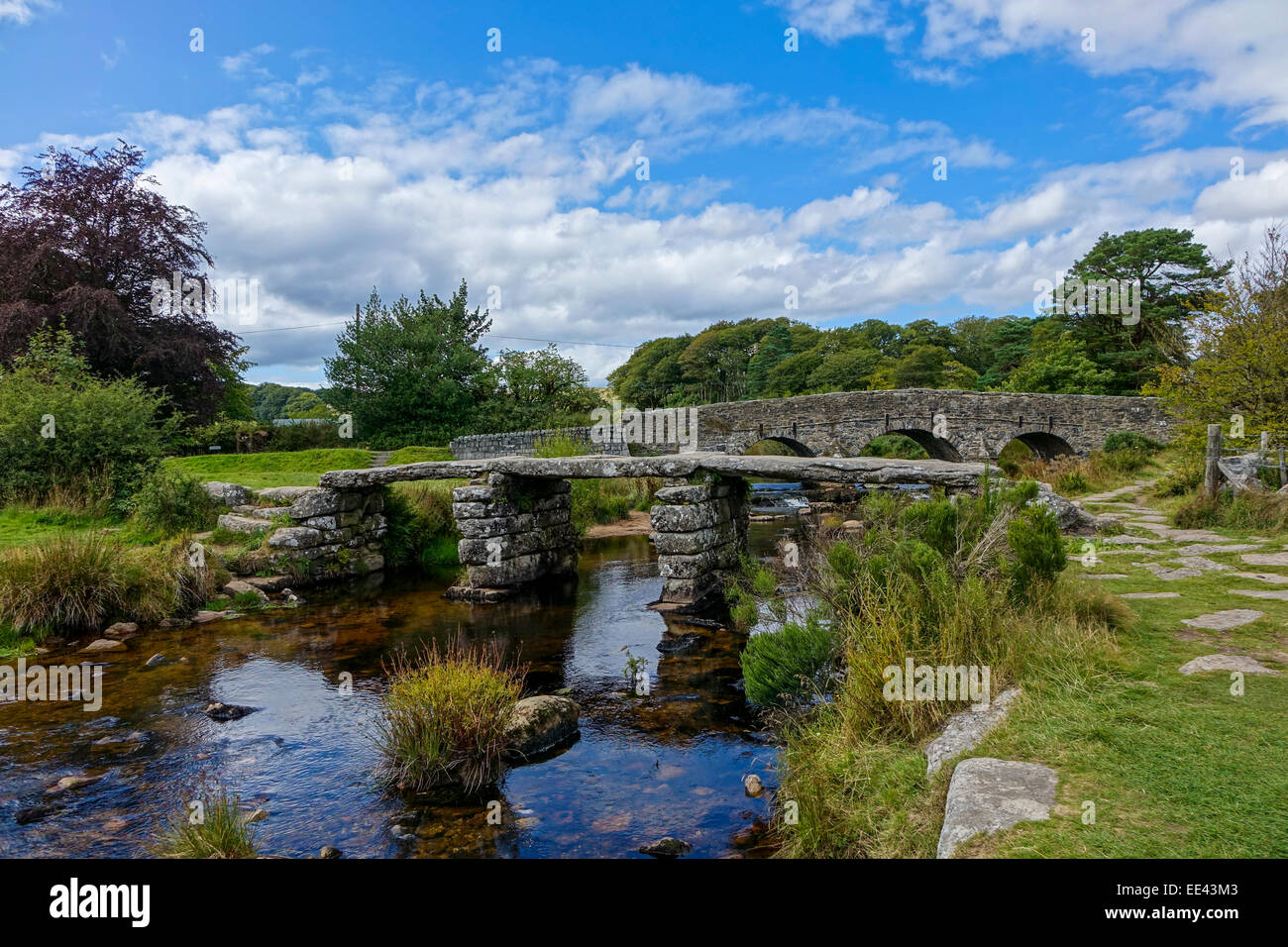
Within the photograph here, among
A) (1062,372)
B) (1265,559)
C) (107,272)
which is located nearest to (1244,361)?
(1265,559)

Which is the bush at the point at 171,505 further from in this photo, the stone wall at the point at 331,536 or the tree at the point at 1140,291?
the tree at the point at 1140,291

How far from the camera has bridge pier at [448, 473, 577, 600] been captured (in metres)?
12.2

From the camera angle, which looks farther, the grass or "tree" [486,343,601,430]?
"tree" [486,343,601,430]

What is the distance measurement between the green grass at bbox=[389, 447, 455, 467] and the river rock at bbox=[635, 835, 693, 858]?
66.1ft

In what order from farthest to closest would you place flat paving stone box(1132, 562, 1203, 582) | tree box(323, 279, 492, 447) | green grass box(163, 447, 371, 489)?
tree box(323, 279, 492, 447) < green grass box(163, 447, 371, 489) < flat paving stone box(1132, 562, 1203, 582)

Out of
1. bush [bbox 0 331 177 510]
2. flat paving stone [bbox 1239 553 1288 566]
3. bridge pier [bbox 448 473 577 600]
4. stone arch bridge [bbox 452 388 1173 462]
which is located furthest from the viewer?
stone arch bridge [bbox 452 388 1173 462]

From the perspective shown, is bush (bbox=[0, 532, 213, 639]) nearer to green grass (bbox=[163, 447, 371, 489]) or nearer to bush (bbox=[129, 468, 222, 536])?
bush (bbox=[129, 468, 222, 536])

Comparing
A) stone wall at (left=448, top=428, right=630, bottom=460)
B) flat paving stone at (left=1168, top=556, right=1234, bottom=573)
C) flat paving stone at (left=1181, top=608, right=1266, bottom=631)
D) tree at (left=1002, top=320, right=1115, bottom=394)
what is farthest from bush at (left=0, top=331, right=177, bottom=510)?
tree at (left=1002, top=320, right=1115, bottom=394)

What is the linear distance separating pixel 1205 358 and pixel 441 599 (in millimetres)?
14896

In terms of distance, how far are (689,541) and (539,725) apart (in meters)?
4.96

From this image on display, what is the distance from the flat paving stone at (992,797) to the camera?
325 cm

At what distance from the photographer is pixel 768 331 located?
216 feet
